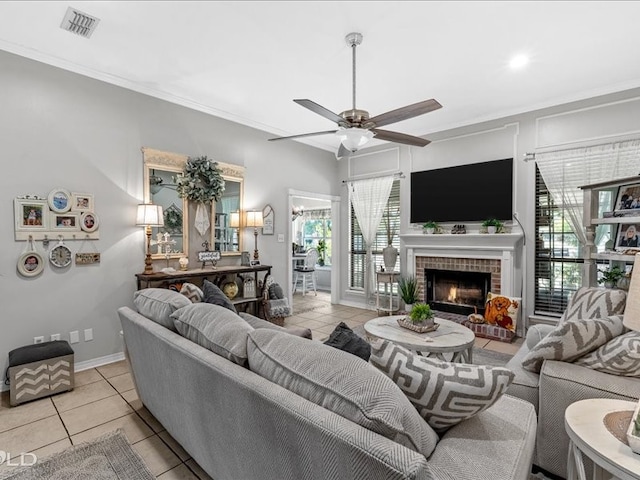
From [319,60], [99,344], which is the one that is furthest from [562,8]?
[99,344]

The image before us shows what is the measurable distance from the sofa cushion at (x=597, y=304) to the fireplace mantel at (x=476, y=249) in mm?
1682

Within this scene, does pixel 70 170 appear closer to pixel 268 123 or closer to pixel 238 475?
pixel 268 123

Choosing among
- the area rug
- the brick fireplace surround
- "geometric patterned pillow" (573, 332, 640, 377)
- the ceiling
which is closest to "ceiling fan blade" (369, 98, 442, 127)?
the ceiling

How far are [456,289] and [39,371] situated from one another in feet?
16.0

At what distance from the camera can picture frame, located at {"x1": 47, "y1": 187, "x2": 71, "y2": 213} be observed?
3023 millimetres

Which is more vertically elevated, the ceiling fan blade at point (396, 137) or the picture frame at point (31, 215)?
the ceiling fan blade at point (396, 137)

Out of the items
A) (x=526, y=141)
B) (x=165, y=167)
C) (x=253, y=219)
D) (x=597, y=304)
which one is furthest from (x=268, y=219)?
(x=597, y=304)

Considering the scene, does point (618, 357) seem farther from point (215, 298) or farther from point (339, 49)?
point (339, 49)

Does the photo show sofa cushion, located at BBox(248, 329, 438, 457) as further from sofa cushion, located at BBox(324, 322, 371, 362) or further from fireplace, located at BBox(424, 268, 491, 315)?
fireplace, located at BBox(424, 268, 491, 315)

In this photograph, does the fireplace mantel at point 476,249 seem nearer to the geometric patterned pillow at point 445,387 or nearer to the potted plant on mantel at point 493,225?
the potted plant on mantel at point 493,225

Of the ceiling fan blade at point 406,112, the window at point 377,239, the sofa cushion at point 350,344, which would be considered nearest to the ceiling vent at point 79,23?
the ceiling fan blade at point 406,112

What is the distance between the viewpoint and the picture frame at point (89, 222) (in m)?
3.21

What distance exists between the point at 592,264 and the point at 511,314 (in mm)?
1218

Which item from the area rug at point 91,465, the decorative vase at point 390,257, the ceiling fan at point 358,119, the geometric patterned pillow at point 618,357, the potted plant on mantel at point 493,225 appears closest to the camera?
the geometric patterned pillow at point 618,357
